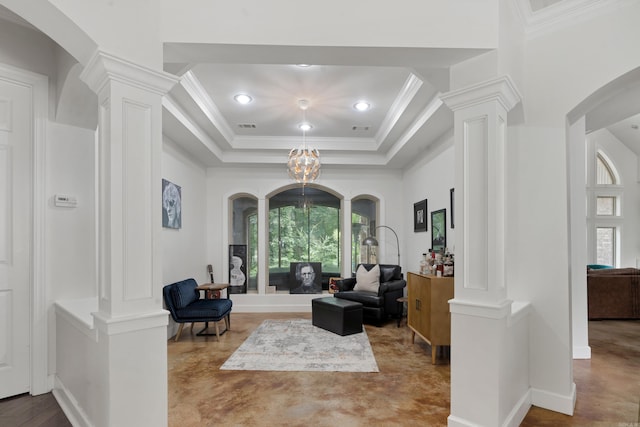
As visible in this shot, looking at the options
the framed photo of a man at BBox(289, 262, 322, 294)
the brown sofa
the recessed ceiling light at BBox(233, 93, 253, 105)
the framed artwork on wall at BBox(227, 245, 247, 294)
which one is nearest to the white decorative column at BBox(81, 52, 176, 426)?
the recessed ceiling light at BBox(233, 93, 253, 105)

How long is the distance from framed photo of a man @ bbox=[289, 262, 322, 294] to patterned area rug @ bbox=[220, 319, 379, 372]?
166cm

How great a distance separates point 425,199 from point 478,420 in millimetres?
3746

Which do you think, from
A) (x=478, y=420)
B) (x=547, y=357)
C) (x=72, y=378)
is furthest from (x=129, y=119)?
(x=547, y=357)

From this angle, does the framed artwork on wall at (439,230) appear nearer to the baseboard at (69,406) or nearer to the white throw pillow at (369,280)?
the white throw pillow at (369,280)

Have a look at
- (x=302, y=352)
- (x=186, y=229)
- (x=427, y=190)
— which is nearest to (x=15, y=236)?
(x=186, y=229)

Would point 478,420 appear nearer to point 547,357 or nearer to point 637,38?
point 547,357

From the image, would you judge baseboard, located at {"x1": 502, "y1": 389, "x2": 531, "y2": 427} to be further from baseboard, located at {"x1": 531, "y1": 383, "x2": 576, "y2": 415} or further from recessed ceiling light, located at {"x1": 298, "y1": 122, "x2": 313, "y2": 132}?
recessed ceiling light, located at {"x1": 298, "y1": 122, "x2": 313, "y2": 132}

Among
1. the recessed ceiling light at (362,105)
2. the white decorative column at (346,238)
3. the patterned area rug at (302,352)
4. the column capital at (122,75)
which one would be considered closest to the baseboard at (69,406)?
the patterned area rug at (302,352)

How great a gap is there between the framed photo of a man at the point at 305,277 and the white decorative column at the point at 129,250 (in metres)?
4.92

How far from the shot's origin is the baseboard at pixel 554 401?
102 inches

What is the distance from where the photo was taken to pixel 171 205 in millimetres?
4930

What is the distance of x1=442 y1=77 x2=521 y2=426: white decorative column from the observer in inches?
87.7

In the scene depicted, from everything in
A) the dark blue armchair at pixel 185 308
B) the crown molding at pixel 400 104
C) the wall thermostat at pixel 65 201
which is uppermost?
the crown molding at pixel 400 104

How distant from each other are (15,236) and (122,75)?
1.86 meters
